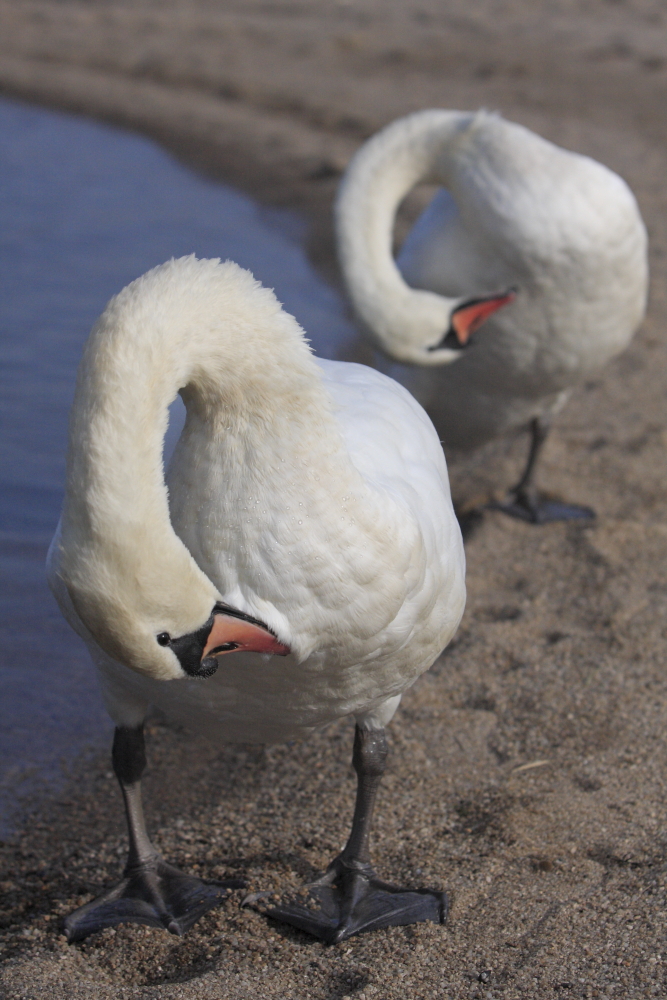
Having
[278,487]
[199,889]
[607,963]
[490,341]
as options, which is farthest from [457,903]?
[490,341]

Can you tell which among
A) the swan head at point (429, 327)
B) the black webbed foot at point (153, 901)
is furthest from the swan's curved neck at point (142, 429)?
the swan head at point (429, 327)

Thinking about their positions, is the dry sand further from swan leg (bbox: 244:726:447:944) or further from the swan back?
the swan back

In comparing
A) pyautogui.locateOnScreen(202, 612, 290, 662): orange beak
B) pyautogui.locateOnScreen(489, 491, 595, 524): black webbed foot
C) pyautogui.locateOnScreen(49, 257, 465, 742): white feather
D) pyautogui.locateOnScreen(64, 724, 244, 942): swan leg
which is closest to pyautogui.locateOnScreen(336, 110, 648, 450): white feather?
pyautogui.locateOnScreen(489, 491, 595, 524): black webbed foot

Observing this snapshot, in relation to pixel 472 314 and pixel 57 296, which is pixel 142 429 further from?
pixel 57 296

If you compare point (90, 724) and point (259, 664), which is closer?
point (259, 664)

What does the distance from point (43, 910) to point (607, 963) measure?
1.53 metres

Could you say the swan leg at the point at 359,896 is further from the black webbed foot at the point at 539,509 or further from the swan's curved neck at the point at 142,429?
the black webbed foot at the point at 539,509

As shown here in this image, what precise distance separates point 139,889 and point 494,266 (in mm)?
3280

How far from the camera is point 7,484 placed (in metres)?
5.55

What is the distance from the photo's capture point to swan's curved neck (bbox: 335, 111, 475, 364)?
5043 mm

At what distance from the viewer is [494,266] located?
5.43m

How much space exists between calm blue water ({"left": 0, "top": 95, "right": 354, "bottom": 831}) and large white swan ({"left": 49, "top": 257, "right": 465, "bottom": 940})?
1145 mm

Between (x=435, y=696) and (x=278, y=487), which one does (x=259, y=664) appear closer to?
(x=278, y=487)

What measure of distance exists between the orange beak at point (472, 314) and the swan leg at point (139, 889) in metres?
2.53
